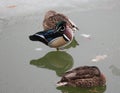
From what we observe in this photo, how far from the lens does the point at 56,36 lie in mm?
6332

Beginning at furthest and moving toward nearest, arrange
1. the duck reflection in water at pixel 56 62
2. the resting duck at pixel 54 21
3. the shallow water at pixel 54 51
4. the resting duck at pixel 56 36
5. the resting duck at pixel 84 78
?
1. the resting duck at pixel 54 21
2. the resting duck at pixel 56 36
3. the duck reflection in water at pixel 56 62
4. the shallow water at pixel 54 51
5. the resting duck at pixel 84 78

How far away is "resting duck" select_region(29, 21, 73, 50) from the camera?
6.27 meters

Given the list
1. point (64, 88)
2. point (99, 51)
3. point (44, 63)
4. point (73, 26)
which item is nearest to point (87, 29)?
point (73, 26)

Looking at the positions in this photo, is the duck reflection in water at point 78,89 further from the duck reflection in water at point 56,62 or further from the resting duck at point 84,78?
the duck reflection in water at point 56,62

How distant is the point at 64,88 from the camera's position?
5.38 m

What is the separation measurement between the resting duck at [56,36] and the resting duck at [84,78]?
1.12m

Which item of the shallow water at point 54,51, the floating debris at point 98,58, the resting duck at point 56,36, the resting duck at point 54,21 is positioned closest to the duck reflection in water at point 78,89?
the shallow water at point 54,51

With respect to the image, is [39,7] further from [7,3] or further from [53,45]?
[53,45]

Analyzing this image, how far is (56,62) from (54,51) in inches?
14.8

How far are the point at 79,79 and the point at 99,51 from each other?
1188 millimetres

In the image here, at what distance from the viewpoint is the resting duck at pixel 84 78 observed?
17.3 ft

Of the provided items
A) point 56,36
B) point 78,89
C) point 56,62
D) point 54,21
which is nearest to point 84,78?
point 78,89

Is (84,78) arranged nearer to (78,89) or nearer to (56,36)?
(78,89)

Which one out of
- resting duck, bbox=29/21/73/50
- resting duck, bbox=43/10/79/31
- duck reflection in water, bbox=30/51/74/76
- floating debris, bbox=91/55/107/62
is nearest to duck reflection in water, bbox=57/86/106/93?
duck reflection in water, bbox=30/51/74/76
